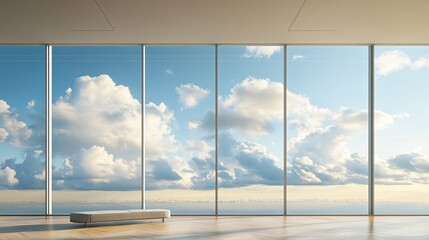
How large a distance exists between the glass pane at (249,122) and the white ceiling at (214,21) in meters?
2.79

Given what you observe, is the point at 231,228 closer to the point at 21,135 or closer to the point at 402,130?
the point at 21,135

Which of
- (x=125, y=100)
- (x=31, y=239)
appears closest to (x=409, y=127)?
(x=125, y=100)

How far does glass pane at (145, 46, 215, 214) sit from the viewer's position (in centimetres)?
1487

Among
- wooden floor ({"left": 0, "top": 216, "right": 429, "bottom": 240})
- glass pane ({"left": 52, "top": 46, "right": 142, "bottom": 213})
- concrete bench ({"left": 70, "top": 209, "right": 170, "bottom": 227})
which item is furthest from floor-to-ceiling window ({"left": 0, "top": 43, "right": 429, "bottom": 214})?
concrete bench ({"left": 70, "top": 209, "right": 170, "bottom": 227})

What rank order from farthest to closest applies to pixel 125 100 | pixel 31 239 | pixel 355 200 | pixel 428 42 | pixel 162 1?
pixel 355 200 → pixel 125 100 → pixel 428 42 → pixel 162 1 → pixel 31 239

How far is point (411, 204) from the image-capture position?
1630 cm

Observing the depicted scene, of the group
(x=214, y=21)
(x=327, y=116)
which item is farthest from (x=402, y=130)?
(x=214, y=21)

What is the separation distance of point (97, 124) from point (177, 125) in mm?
2330

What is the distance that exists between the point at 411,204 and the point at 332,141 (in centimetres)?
252

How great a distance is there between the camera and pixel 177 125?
52.8 feet

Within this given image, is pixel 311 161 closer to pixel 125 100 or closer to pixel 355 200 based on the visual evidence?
pixel 355 200

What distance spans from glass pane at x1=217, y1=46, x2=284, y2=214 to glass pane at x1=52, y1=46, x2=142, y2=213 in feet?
6.87

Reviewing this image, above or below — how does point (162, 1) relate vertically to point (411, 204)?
above

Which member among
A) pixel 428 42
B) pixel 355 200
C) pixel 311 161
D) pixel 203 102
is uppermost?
pixel 428 42
